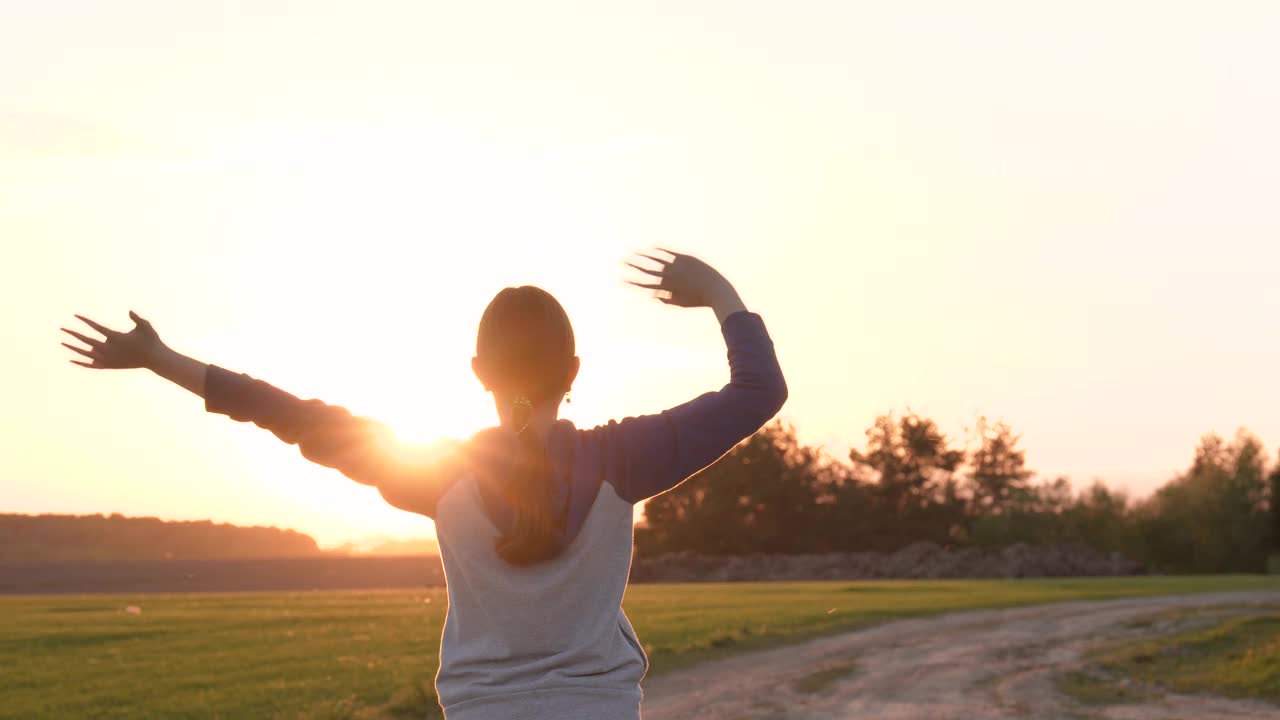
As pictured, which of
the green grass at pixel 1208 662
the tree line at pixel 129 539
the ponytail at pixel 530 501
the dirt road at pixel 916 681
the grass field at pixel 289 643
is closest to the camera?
the ponytail at pixel 530 501

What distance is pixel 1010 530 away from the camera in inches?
3019

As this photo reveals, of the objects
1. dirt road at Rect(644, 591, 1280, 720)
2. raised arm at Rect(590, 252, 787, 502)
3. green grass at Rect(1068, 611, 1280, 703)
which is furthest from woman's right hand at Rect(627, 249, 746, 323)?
green grass at Rect(1068, 611, 1280, 703)

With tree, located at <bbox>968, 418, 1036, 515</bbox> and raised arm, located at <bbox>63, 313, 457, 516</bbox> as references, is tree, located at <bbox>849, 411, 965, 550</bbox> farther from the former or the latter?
raised arm, located at <bbox>63, 313, 457, 516</bbox>

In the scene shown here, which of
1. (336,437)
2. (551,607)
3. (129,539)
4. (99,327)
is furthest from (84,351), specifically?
(129,539)

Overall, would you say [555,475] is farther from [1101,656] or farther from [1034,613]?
[1034,613]

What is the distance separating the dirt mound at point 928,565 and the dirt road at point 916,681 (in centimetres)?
3973

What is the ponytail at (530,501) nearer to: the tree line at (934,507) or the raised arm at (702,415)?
the raised arm at (702,415)

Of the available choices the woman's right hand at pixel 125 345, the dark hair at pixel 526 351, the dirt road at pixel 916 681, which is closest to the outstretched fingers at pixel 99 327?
the woman's right hand at pixel 125 345

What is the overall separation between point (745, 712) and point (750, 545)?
67802 millimetres

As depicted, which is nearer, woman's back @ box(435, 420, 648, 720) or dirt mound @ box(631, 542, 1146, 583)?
woman's back @ box(435, 420, 648, 720)

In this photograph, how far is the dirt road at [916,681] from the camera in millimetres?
13812

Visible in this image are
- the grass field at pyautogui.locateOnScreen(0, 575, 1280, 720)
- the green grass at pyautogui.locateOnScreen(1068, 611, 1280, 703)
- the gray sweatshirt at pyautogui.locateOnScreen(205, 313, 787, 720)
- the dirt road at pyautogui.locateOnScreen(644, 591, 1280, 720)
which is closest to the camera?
the gray sweatshirt at pyautogui.locateOnScreen(205, 313, 787, 720)

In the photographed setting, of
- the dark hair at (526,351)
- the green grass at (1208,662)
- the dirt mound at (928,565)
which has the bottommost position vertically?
the green grass at (1208,662)

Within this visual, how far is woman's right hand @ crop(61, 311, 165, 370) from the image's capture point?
2.85 meters
